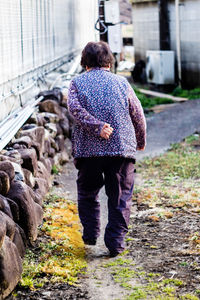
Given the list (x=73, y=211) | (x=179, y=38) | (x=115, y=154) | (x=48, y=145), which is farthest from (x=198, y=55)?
(x=115, y=154)

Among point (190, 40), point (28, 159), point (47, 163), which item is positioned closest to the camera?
point (28, 159)

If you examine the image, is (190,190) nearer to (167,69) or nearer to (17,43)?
(17,43)

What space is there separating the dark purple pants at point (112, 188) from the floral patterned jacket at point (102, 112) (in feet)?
0.31

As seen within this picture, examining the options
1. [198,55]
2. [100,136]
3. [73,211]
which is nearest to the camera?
[100,136]

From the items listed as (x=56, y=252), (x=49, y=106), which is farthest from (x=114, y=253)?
(x=49, y=106)

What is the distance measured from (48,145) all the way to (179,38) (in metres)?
10.2

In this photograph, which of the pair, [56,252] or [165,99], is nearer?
[56,252]

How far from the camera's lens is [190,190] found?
6.84 meters

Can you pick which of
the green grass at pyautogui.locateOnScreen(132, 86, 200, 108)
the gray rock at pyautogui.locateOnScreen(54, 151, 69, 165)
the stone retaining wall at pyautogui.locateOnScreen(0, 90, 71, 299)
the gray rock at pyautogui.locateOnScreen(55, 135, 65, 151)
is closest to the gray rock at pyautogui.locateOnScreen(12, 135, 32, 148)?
the stone retaining wall at pyautogui.locateOnScreen(0, 90, 71, 299)

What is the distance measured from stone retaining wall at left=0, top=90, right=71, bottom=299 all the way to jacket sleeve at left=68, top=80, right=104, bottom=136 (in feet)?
2.23

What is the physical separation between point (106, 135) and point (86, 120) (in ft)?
0.63

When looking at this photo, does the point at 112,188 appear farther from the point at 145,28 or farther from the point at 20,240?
the point at 145,28

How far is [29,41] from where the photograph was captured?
7.92 m

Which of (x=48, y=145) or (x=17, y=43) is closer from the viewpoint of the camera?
(x=17, y=43)
